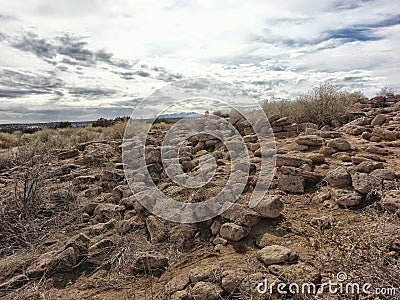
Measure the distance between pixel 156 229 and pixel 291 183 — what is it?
1.85m

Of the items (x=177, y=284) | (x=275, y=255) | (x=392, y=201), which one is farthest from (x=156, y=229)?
(x=392, y=201)

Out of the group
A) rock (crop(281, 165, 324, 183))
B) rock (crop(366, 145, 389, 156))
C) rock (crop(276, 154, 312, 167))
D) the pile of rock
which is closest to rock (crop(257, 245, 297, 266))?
rock (crop(281, 165, 324, 183))

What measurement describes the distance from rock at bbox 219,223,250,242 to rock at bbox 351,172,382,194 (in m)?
1.45

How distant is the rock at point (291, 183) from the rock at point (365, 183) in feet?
2.09

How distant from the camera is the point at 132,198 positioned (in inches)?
211

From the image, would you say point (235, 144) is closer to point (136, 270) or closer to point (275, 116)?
point (275, 116)

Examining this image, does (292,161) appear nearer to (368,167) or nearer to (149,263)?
(368,167)

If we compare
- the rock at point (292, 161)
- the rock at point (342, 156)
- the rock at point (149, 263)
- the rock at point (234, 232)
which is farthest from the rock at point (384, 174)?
the rock at point (149, 263)

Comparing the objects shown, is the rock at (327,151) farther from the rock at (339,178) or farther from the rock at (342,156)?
the rock at (339,178)

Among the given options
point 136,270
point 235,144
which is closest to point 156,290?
point 136,270

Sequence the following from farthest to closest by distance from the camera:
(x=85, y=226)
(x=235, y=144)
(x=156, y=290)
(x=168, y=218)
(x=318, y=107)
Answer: (x=318, y=107)
(x=235, y=144)
(x=85, y=226)
(x=168, y=218)
(x=156, y=290)

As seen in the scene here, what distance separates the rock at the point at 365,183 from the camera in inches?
167

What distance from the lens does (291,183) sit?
15.8ft

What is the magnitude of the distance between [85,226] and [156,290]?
218cm
